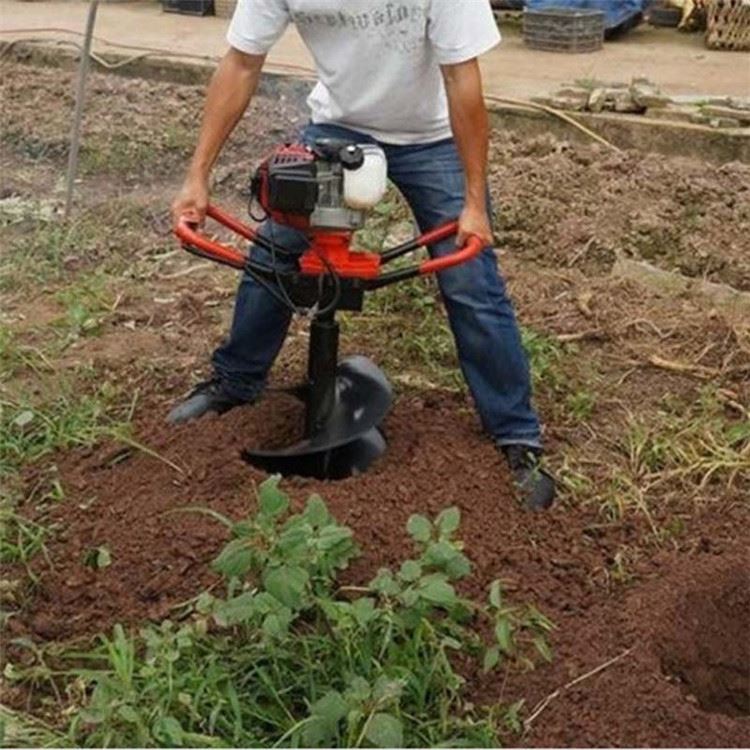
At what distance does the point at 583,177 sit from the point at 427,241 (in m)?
2.84

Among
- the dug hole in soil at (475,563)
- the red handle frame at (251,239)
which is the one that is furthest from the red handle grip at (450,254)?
the dug hole in soil at (475,563)

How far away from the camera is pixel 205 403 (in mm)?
4133

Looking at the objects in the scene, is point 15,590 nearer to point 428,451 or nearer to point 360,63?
point 428,451

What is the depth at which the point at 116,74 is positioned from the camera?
8812 mm

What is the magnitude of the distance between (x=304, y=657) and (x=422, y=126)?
4.77ft

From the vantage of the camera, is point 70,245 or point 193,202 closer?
point 193,202

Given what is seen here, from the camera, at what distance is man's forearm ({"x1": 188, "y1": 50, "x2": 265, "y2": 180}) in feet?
12.4

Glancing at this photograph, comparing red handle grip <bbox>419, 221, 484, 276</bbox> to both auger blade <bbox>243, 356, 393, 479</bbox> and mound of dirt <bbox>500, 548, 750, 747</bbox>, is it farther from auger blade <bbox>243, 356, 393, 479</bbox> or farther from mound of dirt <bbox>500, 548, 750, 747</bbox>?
mound of dirt <bbox>500, 548, 750, 747</bbox>

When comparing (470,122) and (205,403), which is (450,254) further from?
(205,403)

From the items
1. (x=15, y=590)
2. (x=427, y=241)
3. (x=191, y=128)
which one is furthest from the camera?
(x=191, y=128)

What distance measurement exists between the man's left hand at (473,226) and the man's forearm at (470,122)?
0.02 metres

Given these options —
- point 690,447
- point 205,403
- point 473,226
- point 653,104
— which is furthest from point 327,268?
point 653,104

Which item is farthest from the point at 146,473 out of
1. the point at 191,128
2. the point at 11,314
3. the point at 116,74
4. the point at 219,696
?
the point at 116,74

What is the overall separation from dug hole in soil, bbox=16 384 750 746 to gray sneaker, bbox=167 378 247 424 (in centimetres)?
9
